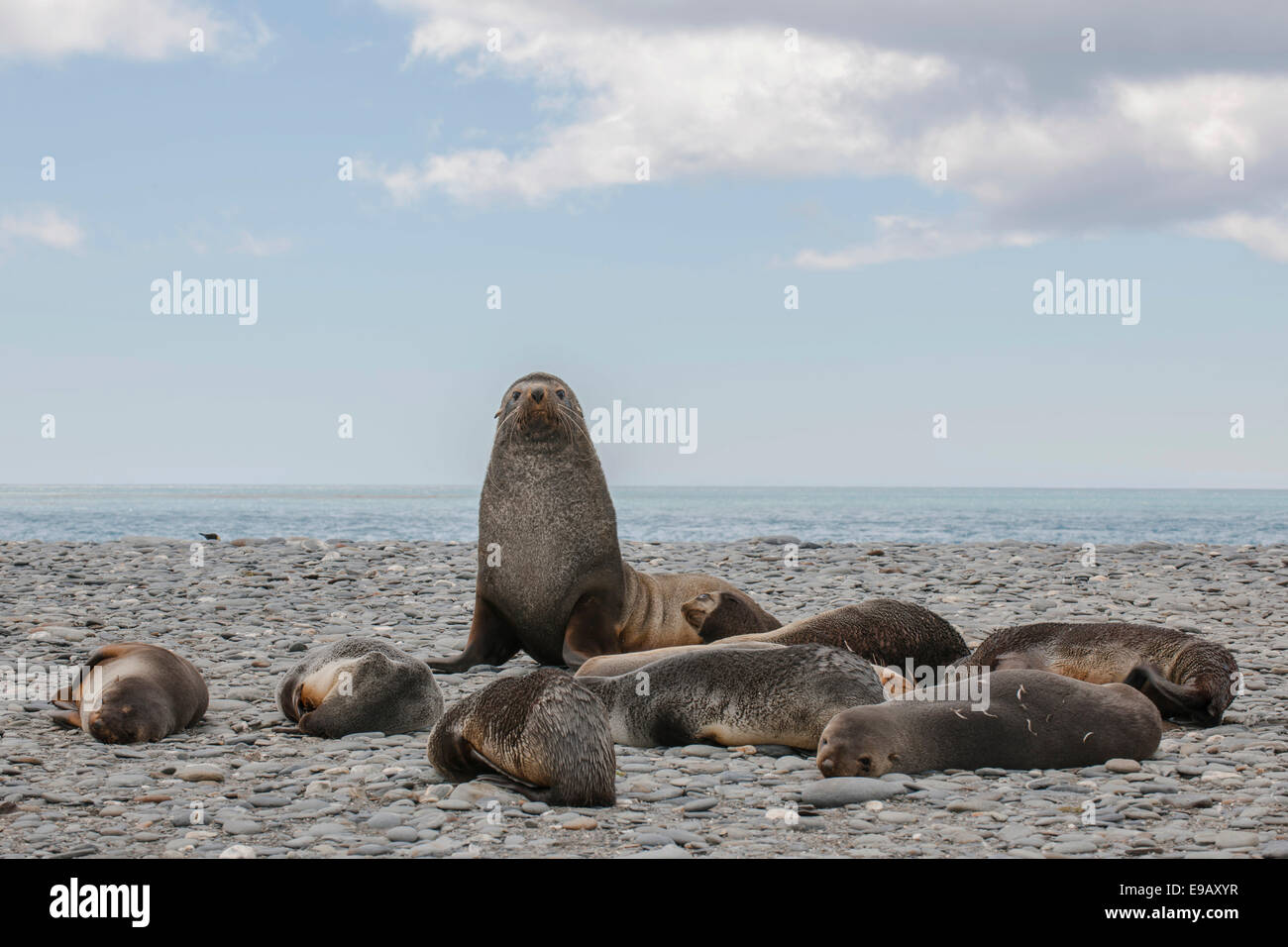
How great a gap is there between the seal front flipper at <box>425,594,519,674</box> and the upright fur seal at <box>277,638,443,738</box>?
80.3 inches

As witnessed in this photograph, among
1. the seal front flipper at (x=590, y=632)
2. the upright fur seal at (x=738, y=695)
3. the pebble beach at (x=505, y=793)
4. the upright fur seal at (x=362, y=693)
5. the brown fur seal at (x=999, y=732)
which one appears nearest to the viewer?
the pebble beach at (x=505, y=793)

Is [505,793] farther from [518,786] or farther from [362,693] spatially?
[362,693]

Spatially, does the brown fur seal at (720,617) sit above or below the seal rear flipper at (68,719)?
above

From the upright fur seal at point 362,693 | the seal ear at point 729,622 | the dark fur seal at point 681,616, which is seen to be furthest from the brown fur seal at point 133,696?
the seal ear at point 729,622

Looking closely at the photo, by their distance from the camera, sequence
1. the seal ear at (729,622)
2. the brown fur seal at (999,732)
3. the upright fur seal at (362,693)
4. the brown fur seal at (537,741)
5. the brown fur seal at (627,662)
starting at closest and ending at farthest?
1. the brown fur seal at (537,741)
2. the brown fur seal at (999,732)
3. the upright fur seal at (362,693)
4. the brown fur seal at (627,662)
5. the seal ear at (729,622)

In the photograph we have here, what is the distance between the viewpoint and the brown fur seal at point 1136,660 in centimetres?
648

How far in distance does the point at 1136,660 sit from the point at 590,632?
3670 mm

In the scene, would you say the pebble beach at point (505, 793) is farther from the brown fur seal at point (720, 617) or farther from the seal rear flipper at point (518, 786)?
the brown fur seal at point (720, 617)

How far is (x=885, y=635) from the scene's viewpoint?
25.0 feet

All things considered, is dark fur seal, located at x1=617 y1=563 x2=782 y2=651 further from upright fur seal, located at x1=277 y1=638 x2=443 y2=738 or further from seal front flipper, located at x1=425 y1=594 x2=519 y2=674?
upright fur seal, located at x1=277 y1=638 x2=443 y2=738

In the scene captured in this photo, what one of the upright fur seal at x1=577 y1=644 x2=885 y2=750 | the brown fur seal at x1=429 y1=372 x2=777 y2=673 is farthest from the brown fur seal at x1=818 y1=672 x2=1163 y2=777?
the brown fur seal at x1=429 y1=372 x2=777 y2=673

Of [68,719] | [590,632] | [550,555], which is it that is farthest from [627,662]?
[68,719]

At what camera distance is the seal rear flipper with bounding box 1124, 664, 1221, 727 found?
6.46 m

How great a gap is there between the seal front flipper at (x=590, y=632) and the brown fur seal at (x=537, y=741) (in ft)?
10.5
